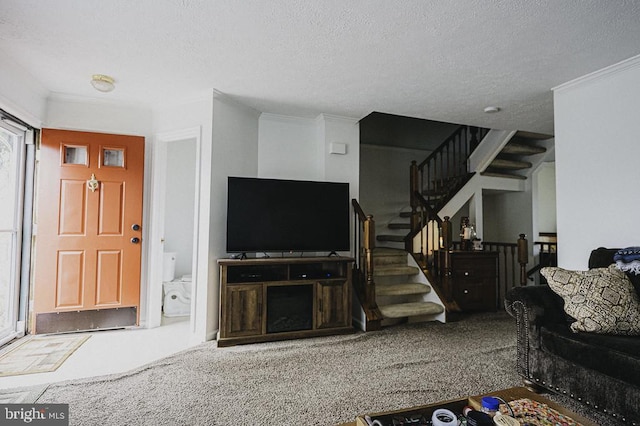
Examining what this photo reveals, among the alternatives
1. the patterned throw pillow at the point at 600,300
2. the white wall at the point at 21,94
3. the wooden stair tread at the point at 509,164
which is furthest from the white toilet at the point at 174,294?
the wooden stair tread at the point at 509,164

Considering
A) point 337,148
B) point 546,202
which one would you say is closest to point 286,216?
point 337,148

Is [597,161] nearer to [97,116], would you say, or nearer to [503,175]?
[503,175]

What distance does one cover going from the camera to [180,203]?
4.86 m

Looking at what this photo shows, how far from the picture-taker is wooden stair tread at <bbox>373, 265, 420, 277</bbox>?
4.19 metres

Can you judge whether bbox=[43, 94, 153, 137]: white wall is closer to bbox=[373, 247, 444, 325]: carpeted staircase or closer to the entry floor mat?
the entry floor mat

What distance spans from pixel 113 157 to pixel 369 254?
116 inches

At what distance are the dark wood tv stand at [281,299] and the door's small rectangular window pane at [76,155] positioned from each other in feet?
6.30

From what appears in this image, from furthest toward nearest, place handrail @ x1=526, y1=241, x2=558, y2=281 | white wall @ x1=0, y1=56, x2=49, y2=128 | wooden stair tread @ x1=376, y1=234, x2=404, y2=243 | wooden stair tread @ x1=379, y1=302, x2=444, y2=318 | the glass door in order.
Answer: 1. handrail @ x1=526, y1=241, x2=558, y2=281
2. wooden stair tread @ x1=376, y1=234, x2=404, y2=243
3. wooden stair tread @ x1=379, y1=302, x2=444, y2=318
4. the glass door
5. white wall @ x1=0, y1=56, x2=49, y2=128

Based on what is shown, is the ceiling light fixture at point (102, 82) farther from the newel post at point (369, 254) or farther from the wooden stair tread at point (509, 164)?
the wooden stair tread at point (509, 164)

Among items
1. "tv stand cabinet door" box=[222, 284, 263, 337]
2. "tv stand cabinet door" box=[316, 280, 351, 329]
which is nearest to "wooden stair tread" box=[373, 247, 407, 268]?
"tv stand cabinet door" box=[316, 280, 351, 329]

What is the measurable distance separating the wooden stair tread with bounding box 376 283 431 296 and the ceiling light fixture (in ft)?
11.2

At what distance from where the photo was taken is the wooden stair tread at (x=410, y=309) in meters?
3.69

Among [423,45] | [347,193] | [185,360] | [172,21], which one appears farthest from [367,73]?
[185,360]

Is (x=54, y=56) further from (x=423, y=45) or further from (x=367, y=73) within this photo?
(x=423, y=45)
